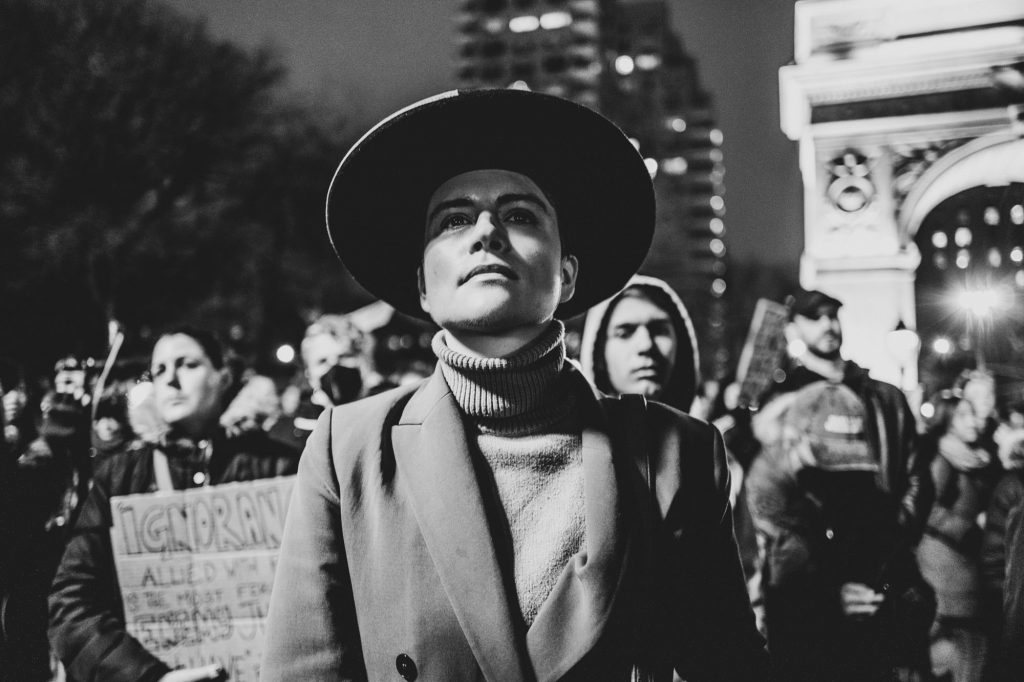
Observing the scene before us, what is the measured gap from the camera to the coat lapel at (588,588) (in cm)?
143

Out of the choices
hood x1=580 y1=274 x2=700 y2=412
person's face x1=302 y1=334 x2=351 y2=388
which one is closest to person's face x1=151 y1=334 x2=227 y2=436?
person's face x1=302 y1=334 x2=351 y2=388

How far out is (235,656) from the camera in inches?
124

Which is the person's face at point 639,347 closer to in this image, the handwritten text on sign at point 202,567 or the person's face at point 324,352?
the handwritten text on sign at point 202,567

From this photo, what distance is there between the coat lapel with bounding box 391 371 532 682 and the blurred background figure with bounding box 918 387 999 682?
3.75 metres

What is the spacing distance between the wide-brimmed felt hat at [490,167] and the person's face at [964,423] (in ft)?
12.1

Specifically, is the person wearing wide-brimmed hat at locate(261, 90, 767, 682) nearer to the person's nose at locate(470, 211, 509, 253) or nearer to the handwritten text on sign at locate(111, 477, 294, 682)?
the person's nose at locate(470, 211, 509, 253)

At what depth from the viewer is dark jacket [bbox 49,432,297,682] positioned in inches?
110

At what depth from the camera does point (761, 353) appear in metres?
6.71

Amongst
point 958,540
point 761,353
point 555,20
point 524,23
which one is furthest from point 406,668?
point 524,23

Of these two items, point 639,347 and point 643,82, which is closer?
point 639,347

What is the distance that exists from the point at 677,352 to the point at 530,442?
2.15 m

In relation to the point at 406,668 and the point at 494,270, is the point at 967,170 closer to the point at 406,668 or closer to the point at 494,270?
the point at 494,270

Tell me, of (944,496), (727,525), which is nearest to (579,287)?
(727,525)

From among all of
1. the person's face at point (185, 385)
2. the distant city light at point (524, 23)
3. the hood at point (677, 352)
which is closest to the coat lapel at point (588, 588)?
the hood at point (677, 352)
